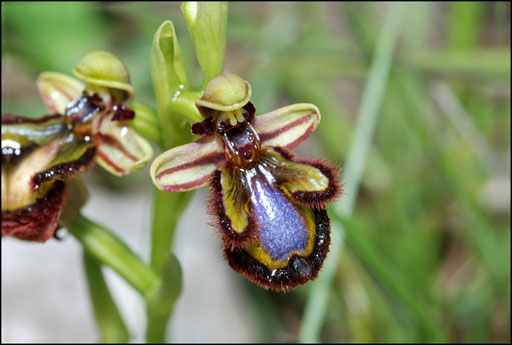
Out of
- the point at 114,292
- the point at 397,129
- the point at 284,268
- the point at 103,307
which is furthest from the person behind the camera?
the point at 397,129

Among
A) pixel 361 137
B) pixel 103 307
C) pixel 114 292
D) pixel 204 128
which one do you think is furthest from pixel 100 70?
pixel 114 292

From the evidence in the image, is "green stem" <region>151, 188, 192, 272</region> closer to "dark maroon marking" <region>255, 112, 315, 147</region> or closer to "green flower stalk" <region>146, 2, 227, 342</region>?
"green flower stalk" <region>146, 2, 227, 342</region>

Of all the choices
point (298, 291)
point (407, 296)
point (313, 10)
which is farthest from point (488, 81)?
point (407, 296)

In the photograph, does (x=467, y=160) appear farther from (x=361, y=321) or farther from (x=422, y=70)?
(x=361, y=321)

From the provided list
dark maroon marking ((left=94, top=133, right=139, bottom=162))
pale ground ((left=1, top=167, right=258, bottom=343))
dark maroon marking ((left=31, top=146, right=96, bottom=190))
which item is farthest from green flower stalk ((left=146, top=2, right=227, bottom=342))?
pale ground ((left=1, top=167, right=258, bottom=343))

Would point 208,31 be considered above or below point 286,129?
above

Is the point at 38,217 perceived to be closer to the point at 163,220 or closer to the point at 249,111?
the point at 163,220
